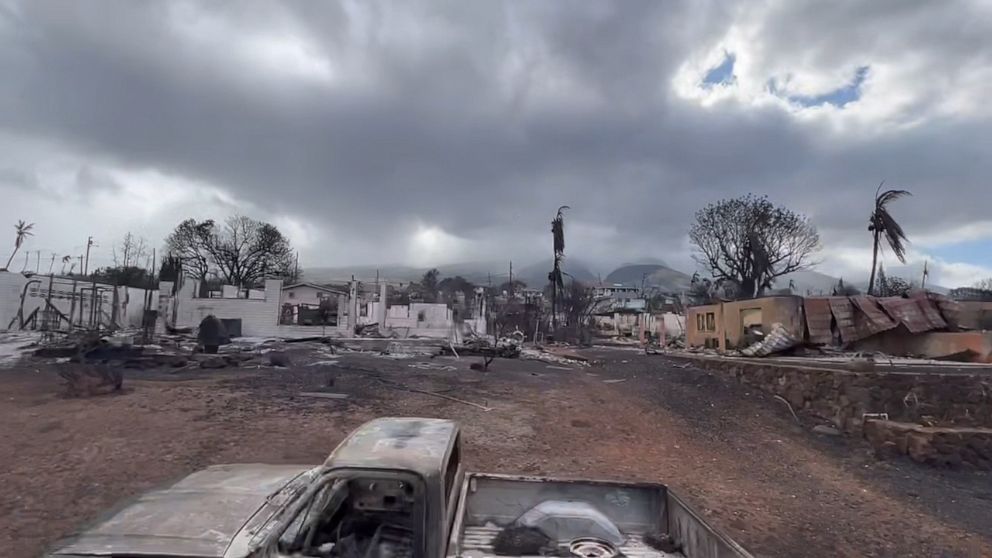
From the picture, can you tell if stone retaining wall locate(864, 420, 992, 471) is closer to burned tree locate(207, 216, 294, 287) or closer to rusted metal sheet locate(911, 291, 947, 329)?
rusted metal sheet locate(911, 291, 947, 329)

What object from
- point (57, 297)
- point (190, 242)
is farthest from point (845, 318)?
point (190, 242)

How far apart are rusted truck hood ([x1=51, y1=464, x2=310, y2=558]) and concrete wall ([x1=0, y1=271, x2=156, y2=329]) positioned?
92.7 ft

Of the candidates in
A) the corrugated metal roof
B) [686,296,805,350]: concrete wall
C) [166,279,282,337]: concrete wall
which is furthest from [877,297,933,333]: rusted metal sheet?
[166,279,282,337]: concrete wall

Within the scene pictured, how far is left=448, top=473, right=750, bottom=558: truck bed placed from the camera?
3967mm

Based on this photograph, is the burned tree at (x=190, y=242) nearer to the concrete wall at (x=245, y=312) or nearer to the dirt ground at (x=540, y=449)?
the concrete wall at (x=245, y=312)

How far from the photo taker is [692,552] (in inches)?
151

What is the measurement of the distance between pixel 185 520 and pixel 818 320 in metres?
17.5

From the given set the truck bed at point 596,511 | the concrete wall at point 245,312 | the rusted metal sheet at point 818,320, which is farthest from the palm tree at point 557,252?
the truck bed at point 596,511

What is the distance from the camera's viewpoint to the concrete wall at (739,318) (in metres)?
17.0

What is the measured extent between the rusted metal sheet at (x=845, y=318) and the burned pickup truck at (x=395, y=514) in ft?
47.4

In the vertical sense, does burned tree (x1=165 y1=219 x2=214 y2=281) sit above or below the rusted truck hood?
above

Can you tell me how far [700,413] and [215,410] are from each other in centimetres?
982

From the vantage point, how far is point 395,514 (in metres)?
3.67

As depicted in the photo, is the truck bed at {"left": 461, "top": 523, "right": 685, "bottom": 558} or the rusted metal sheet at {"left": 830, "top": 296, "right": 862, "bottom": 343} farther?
the rusted metal sheet at {"left": 830, "top": 296, "right": 862, "bottom": 343}
